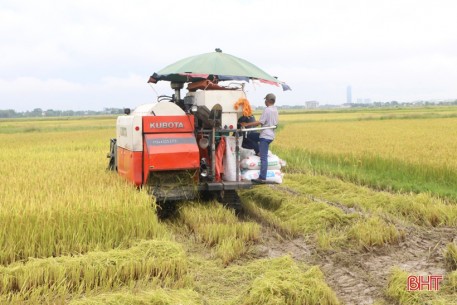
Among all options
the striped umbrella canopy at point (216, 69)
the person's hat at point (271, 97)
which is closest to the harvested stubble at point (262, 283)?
the striped umbrella canopy at point (216, 69)

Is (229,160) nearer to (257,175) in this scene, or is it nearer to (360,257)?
(257,175)

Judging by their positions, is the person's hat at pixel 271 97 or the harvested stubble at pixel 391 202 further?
the person's hat at pixel 271 97

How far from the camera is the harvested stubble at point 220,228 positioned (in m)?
5.80

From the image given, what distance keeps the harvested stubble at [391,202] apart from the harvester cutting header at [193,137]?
244cm

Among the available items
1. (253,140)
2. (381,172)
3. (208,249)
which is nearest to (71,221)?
(208,249)

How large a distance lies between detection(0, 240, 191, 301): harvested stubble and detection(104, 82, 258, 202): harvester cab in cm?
226

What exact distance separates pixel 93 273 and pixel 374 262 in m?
3.21

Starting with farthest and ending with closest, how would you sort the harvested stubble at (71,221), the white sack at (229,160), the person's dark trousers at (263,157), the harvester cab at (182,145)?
the person's dark trousers at (263,157) → the white sack at (229,160) → the harvester cab at (182,145) → the harvested stubble at (71,221)

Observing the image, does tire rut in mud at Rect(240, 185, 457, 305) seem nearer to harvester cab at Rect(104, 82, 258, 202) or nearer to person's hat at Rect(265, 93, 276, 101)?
harvester cab at Rect(104, 82, 258, 202)

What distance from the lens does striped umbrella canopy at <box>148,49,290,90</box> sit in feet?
25.2

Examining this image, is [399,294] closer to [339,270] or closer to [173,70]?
[339,270]

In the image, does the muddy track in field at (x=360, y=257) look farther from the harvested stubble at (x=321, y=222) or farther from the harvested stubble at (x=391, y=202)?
the harvested stubble at (x=391, y=202)

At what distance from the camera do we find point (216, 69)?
766 cm

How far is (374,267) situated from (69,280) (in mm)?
3352
